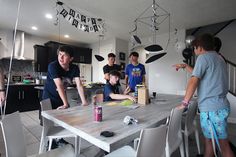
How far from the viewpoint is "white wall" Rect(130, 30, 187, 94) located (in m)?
4.91

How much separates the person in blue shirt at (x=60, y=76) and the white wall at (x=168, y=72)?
3.70 metres

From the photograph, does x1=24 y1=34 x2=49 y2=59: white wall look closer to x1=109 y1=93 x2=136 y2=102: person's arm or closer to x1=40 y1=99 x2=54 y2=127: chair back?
x1=40 y1=99 x2=54 y2=127: chair back

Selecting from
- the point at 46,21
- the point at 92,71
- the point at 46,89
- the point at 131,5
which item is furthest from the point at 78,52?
the point at 46,89

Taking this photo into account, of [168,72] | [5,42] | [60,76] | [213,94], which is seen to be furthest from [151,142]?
[5,42]

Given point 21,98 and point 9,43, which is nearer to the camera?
point 21,98

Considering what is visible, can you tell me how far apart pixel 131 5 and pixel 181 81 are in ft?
9.52

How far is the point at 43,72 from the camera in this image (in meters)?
5.78

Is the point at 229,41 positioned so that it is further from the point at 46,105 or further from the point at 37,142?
the point at 37,142

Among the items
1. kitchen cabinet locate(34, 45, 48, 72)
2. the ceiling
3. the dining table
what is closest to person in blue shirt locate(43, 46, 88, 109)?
the dining table

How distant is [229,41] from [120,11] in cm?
388

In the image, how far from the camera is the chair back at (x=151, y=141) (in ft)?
3.02

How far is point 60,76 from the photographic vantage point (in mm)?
1895

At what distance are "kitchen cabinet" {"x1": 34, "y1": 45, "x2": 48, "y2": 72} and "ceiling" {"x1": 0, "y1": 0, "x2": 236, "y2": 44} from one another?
82 cm

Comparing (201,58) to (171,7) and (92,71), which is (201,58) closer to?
(171,7)
